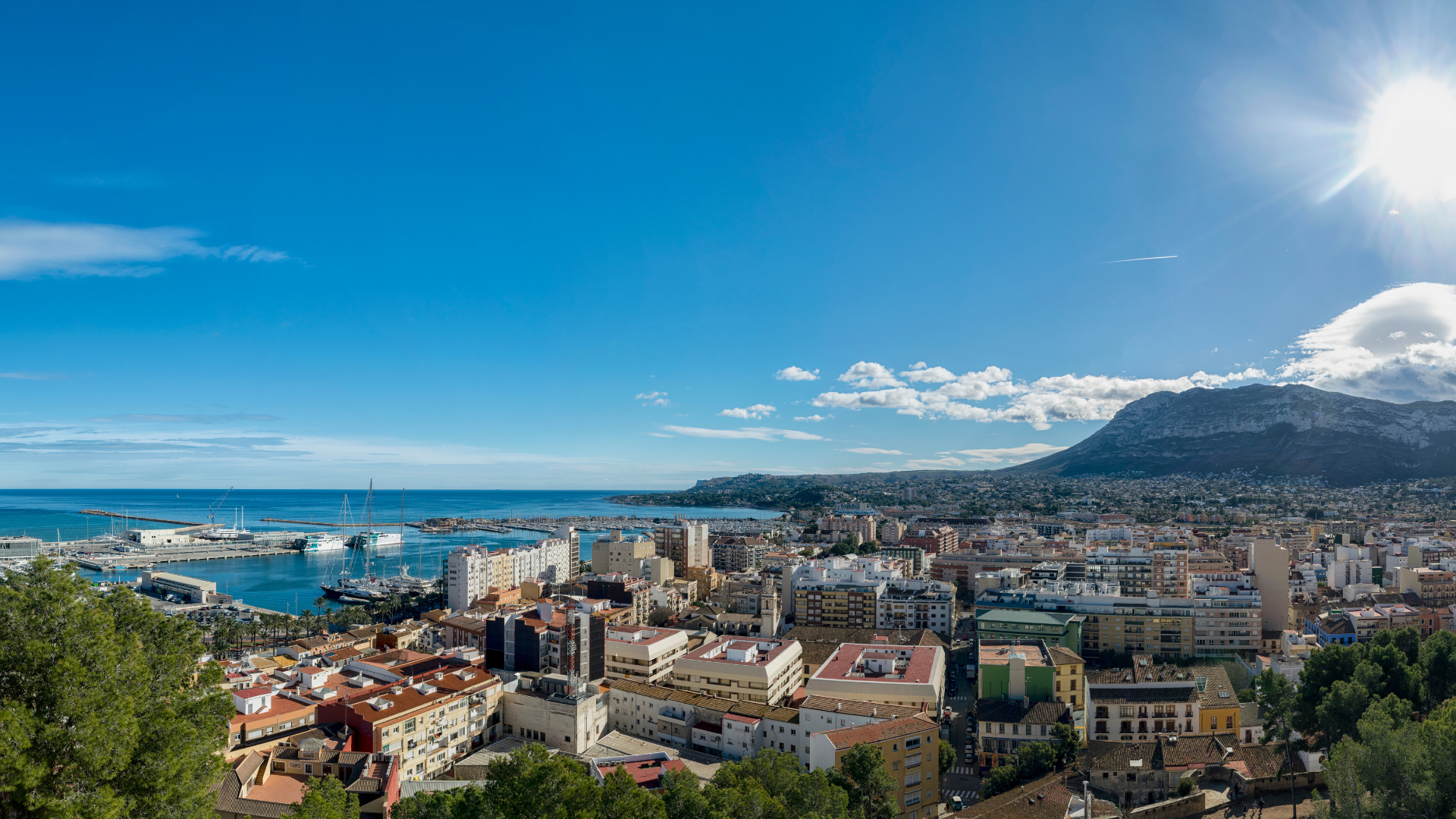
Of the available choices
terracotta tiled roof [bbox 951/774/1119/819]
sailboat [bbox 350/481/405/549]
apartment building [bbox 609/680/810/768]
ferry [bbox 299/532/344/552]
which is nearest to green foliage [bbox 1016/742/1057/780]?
terracotta tiled roof [bbox 951/774/1119/819]

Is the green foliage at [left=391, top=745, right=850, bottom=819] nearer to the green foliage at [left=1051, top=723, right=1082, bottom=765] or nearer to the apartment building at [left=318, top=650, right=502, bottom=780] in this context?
the apartment building at [left=318, top=650, right=502, bottom=780]

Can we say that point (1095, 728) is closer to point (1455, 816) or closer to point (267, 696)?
point (1455, 816)

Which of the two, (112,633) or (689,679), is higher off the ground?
(112,633)

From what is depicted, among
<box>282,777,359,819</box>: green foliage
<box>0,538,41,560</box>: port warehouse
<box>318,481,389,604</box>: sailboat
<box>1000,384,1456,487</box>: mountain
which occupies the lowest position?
<box>318,481,389,604</box>: sailboat

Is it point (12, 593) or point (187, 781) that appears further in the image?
point (187, 781)

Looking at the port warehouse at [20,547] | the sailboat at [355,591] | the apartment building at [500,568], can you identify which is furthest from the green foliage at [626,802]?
the port warehouse at [20,547]

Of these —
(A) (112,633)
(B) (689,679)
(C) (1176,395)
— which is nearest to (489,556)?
(B) (689,679)
